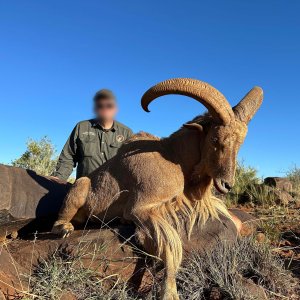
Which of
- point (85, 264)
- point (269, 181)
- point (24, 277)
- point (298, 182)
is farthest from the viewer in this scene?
point (298, 182)

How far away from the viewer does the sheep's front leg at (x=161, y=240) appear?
162 inches

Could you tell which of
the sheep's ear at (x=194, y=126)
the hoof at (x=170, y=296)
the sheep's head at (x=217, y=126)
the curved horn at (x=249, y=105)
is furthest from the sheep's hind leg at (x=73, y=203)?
the curved horn at (x=249, y=105)

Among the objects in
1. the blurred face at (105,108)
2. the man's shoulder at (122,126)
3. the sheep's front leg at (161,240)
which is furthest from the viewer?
the man's shoulder at (122,126)

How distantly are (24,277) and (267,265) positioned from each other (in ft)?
7.88

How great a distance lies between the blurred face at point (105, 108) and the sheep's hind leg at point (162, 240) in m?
2.95

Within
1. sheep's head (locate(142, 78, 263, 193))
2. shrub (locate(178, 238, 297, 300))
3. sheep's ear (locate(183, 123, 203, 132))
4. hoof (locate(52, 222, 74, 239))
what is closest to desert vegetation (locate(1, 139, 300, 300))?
shrub (locate(178, 238, 297, 300))

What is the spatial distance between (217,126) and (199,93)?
39 centimetres

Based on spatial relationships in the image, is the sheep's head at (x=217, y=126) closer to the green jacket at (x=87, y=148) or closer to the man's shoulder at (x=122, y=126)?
the green jacket at (x=87, y=148)

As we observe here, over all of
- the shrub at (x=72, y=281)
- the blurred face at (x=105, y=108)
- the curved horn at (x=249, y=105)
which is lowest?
the shrub at (x=72, y=281)

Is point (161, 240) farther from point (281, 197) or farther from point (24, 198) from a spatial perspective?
point (281, 197)

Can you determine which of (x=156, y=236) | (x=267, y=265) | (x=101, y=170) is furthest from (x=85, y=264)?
(x=267, y=265)

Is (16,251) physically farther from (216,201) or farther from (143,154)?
(216,201)

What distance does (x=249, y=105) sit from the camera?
476cm

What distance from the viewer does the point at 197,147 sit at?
488cm
